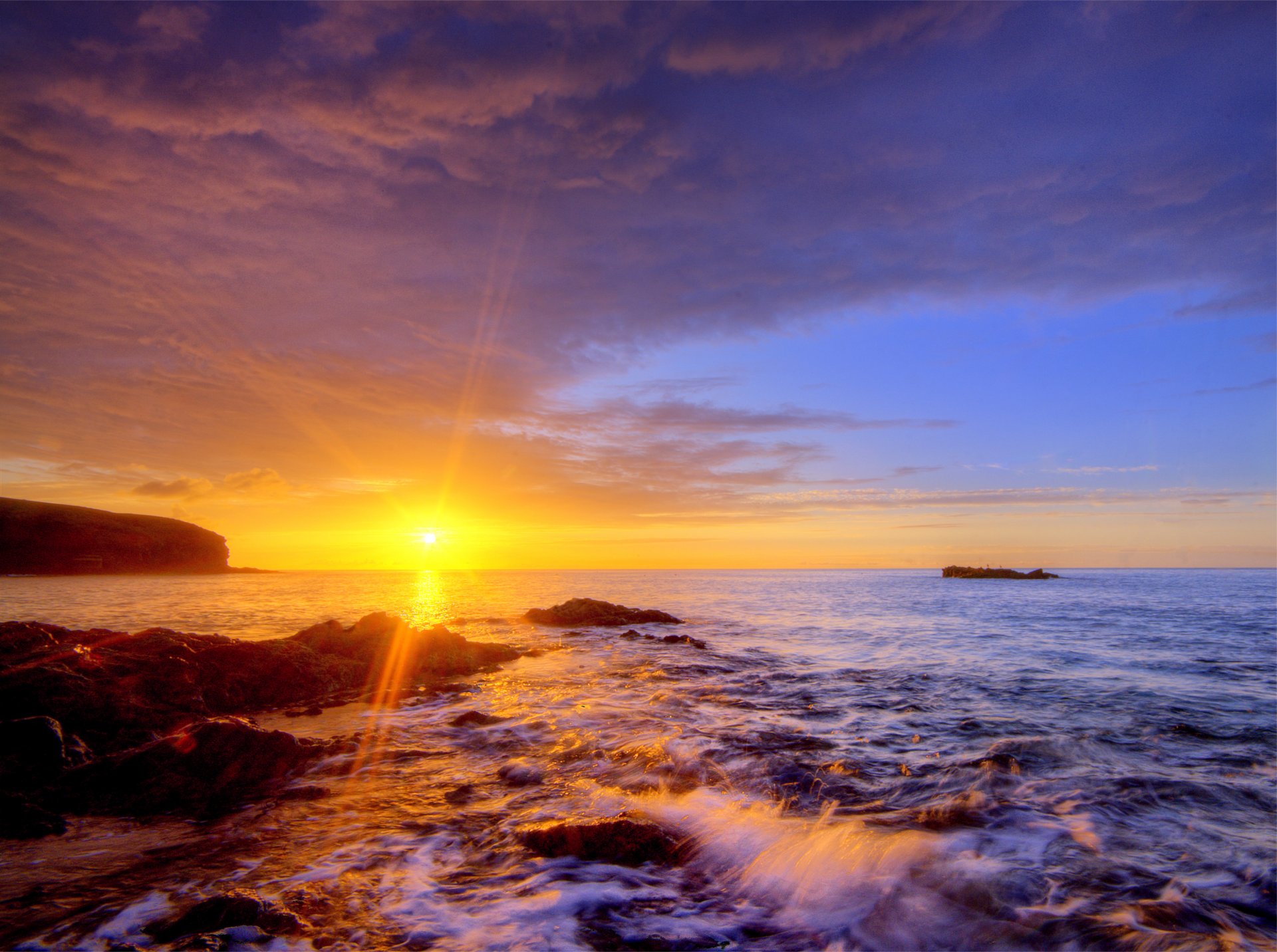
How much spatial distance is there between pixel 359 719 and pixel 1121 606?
4351 centimetres

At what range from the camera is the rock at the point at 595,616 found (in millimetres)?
28469

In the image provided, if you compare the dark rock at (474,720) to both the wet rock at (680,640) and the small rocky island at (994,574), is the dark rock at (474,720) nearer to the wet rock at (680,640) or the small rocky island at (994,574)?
the wet rock at (680,640)

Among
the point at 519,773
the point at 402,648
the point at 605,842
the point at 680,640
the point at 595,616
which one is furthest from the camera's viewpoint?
the point at 595,616

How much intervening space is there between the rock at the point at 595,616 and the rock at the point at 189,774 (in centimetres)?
2088

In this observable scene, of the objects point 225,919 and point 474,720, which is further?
point 474,720

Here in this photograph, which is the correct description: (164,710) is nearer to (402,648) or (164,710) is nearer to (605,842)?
(402,648)

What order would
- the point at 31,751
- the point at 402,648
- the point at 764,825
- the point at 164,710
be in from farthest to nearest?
the point at 402,648 < the point at 164,710 < the point at 31,751 < the point at 764,825

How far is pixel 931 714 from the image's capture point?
37.1 feet

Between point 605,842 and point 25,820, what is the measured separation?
18.7ft

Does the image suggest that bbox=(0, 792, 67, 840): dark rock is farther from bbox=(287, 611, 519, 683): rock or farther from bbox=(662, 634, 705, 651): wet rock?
bbox=(662, 634, 705, 651): wet rock

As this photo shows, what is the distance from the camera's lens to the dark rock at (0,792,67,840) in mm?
5582

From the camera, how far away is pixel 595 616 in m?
28.9

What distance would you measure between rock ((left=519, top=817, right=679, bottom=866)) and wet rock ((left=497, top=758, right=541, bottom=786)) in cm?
166

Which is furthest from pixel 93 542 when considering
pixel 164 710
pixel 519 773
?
pixel 519 773
